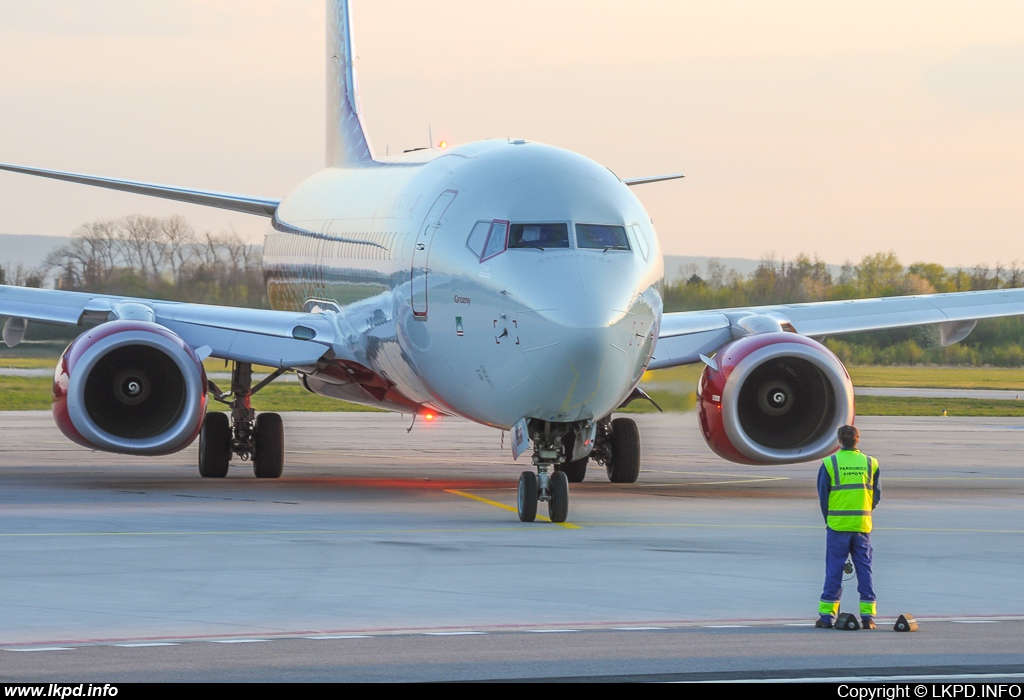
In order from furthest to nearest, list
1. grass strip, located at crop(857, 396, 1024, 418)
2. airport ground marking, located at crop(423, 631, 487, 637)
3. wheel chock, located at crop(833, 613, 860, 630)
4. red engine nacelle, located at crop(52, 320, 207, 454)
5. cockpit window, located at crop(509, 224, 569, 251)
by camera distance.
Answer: grass strip, located at crop(857, 396, 1024, 418), red engine nacelle, located at crop(52, 320, 207, 454), cockpit window, located at crop(509, 224, 569, 251), wheel chock, located at crop(833, 613, 860, 630), airport ground marking, located at crop(423, 631, 487, 637)

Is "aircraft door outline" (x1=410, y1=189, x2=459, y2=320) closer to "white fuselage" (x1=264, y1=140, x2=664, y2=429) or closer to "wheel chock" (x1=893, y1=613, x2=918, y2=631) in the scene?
"white fuselage" (x1=264, y1=140, x2=664, y2=429)

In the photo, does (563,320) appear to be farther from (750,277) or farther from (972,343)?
(972,343)

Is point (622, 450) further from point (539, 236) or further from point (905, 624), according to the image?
point (905, 624)

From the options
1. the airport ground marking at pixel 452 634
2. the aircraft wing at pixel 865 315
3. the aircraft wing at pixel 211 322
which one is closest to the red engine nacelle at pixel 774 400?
Answer: the aircraft wing at pixel 865 315

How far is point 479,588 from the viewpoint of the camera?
1282 cm

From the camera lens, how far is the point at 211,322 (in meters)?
22.9

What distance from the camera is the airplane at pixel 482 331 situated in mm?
17656

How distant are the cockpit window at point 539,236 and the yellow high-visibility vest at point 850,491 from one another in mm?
6078

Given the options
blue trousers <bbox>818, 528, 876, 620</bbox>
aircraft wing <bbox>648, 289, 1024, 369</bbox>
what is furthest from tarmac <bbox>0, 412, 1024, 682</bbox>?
aircraft wing <bbox>648, 289, 1024, 369</bbox>

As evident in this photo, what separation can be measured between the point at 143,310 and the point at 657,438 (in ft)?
59.3

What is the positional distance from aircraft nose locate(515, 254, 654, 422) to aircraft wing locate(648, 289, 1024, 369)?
584cm

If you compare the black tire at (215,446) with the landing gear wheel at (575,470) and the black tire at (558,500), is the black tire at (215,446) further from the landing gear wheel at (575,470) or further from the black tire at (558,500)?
the black tire at (558,500)

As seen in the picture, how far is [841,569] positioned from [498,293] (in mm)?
6942

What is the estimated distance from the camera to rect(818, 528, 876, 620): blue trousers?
11.4m
